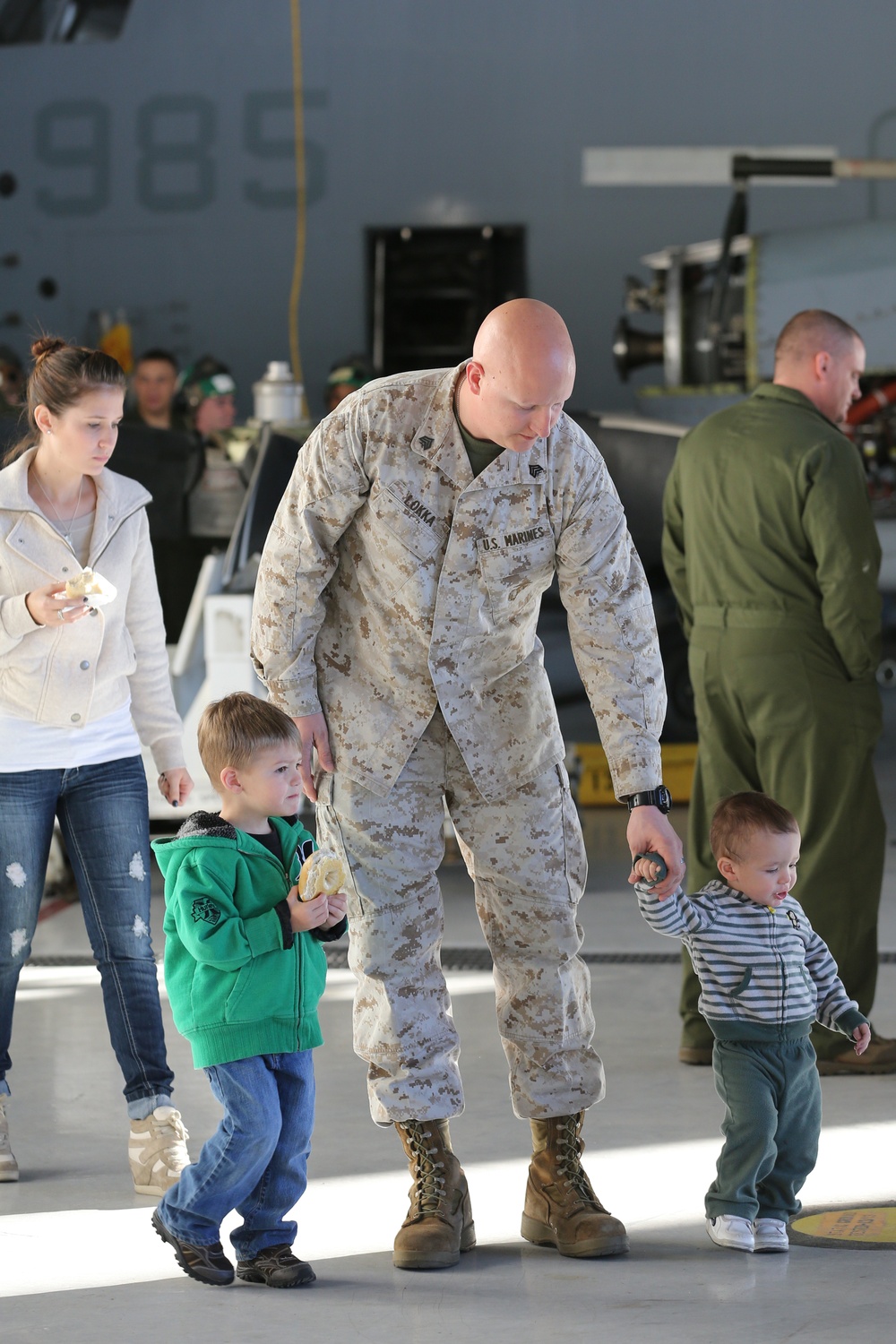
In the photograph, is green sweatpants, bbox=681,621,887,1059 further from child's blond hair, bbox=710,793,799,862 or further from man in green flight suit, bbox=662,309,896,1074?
child's blond hair, bbox=710,793,799,862

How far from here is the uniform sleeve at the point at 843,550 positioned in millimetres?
3797

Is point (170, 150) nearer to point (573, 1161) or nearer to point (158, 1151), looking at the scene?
point (158, 1151)

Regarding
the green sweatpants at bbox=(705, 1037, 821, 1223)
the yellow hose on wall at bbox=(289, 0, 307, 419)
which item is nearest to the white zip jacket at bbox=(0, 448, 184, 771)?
the green sweatpants at bbox=(705, 1037, 821, 1223)

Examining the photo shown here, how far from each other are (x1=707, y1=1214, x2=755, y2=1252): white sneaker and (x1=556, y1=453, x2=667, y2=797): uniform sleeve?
78cm

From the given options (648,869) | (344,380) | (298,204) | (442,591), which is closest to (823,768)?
(648,869)

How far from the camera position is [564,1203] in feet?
9.39

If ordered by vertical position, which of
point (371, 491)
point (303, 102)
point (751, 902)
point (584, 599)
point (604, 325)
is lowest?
point (751, 902)

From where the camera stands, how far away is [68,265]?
1393 centimetres

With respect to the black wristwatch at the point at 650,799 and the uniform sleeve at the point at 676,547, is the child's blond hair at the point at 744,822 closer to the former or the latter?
the black wristwatch at the point at 650,799

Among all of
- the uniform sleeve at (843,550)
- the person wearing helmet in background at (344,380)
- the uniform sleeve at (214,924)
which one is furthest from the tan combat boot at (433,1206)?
the person wearing helmet in background at (344,380)

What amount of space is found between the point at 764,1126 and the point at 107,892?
1352mm

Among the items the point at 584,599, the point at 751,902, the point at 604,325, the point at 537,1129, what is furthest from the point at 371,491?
the point at 604,325

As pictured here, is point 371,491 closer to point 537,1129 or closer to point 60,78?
point 537,1129

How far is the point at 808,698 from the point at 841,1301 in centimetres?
163
